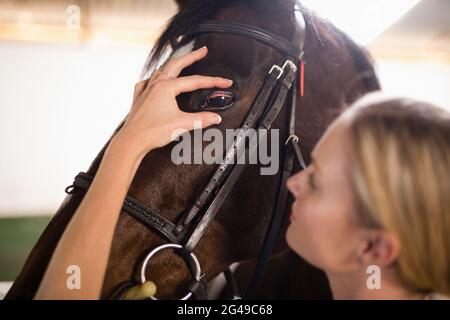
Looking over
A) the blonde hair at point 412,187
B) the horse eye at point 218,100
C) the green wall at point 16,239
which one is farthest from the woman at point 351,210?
the green wall at point 16,239

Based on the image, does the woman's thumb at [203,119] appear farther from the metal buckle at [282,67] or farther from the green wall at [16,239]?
the green wall at [16,239]

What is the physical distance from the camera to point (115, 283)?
51 centimetres

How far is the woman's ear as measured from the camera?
0.36m

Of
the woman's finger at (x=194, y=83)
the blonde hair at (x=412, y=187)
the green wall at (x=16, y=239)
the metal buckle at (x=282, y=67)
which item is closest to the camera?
the blonde hair at (x=412, y=187)

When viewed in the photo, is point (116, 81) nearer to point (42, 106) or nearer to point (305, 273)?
point (42, 106)

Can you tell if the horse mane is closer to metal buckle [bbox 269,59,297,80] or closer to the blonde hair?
metal buckle [bbox 269,59,297,80]

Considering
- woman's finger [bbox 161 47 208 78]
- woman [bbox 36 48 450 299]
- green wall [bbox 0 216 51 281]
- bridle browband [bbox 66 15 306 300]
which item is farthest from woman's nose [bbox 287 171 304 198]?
green wall [bbox 0 216 51 281]

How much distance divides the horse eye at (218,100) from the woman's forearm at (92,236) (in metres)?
0.18

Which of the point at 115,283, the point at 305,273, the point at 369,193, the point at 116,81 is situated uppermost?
the point at 116,81

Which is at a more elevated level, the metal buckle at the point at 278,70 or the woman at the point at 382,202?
the metal buckle at the point at 278,70

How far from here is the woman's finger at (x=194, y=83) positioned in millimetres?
497

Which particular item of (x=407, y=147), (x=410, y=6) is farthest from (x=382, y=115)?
(x=410, y=6)

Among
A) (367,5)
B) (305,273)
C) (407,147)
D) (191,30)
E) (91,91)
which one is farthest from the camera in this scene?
(91,91)

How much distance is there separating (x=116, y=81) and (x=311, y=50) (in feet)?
3.84
